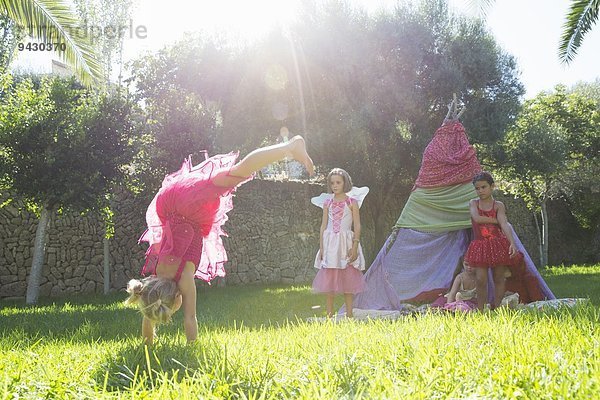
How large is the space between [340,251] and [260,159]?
319 centimetres

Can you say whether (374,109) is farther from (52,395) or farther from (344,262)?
(52,395)

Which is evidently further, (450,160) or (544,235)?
(544,235)

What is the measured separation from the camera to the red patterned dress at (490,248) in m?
6.04

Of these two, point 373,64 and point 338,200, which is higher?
point 373,64

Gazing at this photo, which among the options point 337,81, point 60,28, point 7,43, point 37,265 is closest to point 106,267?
point 37,265

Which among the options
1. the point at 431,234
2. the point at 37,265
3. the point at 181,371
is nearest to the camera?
the point at 181,371

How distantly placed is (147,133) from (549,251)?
1488 cm

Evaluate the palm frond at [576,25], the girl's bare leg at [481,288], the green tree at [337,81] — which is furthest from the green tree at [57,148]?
the palm frond at [576,25]

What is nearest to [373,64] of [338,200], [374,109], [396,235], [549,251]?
[374,109]

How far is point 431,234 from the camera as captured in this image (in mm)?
7930

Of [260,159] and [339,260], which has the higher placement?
[260,159]

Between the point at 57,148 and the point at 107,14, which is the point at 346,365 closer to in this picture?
the point at 57,148

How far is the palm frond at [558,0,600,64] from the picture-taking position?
7830 millimetres

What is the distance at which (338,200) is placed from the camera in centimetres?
656
